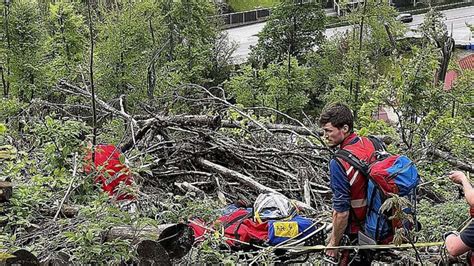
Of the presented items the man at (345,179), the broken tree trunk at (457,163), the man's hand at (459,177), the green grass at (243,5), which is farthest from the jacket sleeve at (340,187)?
the green grass at (243,5)

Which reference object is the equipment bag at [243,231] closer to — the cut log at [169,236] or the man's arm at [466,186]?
the cut log at [169,236]

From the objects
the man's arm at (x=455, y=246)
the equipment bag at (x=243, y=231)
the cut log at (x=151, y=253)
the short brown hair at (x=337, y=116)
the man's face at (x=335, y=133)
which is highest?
the short brown hair at (x=337, y=116)

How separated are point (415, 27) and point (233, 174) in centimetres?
3366

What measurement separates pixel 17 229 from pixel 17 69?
54.8 feet

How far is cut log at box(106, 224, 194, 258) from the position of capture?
3.41 metres

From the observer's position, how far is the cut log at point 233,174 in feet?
19.0

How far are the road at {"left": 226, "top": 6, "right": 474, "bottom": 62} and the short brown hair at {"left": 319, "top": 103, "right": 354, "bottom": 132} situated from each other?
31500 mm

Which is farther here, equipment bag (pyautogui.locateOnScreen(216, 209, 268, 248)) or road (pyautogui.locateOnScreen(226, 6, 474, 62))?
road (pyautogui.locateOnScreen(226, 6, 474, 62))

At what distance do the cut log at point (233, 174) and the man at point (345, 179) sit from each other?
64.5 inches

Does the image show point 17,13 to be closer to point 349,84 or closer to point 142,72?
point 142,72

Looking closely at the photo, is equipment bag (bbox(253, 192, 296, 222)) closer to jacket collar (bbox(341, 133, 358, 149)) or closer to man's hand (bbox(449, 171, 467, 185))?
jacket collar (bbox(341, 133, 358, 149))

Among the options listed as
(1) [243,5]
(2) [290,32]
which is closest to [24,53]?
(2) [290,32]

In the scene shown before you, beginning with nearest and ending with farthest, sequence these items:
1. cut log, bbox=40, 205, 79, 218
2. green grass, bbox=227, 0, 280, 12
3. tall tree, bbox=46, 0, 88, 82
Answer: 1. cut log, bbox=40, 205, 79, 218
2. tall tree, bbox=46, 0, 88, 82
3. green grass, bbox=227, 0, 280, 12

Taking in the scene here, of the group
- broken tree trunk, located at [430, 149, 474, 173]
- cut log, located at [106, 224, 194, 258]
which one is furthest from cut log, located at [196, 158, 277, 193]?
broken tree trunk, located at [430, 149, 474, 173]
